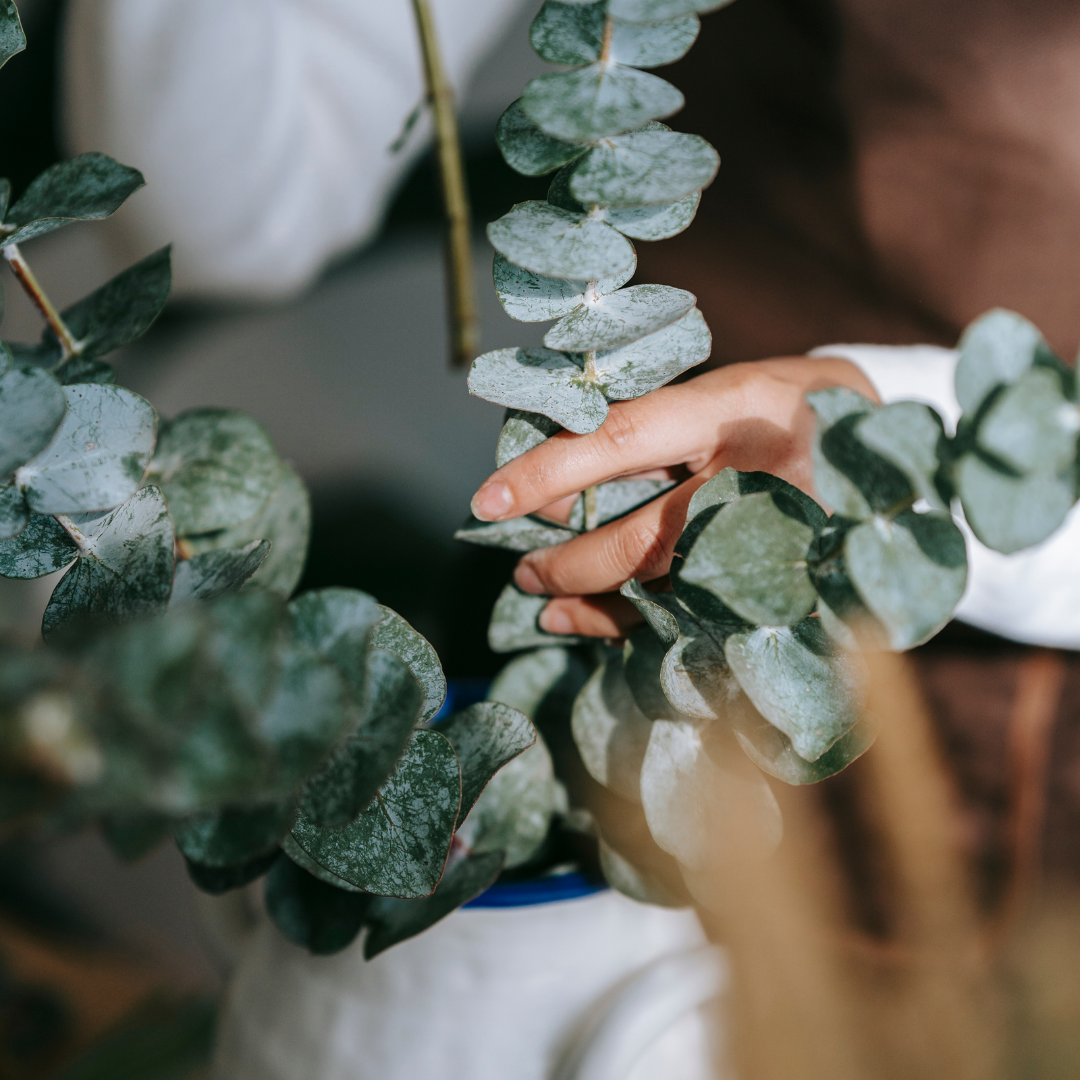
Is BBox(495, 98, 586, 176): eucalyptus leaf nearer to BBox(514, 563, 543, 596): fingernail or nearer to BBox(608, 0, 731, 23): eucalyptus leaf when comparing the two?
BBox(608, 0, 731, 23): eucalyptus leaf

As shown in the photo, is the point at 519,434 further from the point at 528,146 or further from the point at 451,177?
the point at 451,177

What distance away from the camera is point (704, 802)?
24 cm

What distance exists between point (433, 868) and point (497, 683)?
0.12 metres

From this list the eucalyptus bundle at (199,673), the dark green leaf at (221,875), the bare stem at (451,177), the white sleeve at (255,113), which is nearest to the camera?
the eucalyptus bundle at (199,673)

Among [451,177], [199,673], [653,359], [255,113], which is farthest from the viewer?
[255,113]

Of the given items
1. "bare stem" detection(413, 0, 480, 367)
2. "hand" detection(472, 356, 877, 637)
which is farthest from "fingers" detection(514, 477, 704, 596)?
"bare stem" detection(413, 0, 480, 367)

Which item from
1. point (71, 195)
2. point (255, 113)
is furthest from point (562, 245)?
point (255, 113)

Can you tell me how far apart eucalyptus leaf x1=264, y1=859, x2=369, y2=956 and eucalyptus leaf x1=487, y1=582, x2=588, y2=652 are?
3.9 inches

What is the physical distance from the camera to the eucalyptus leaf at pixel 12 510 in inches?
7.3

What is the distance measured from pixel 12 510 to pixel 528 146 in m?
0.15

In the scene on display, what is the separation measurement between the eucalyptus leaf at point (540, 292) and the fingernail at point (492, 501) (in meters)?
0.06

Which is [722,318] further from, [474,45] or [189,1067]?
[189,1067]

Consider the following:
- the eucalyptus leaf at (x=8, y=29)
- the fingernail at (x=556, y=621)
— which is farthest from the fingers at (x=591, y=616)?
the eucalyptus leaf at (x=8, y=29)

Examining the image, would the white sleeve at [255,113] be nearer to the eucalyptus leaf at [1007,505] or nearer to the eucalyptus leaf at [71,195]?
the eucalyptus leaf at [71,195]
